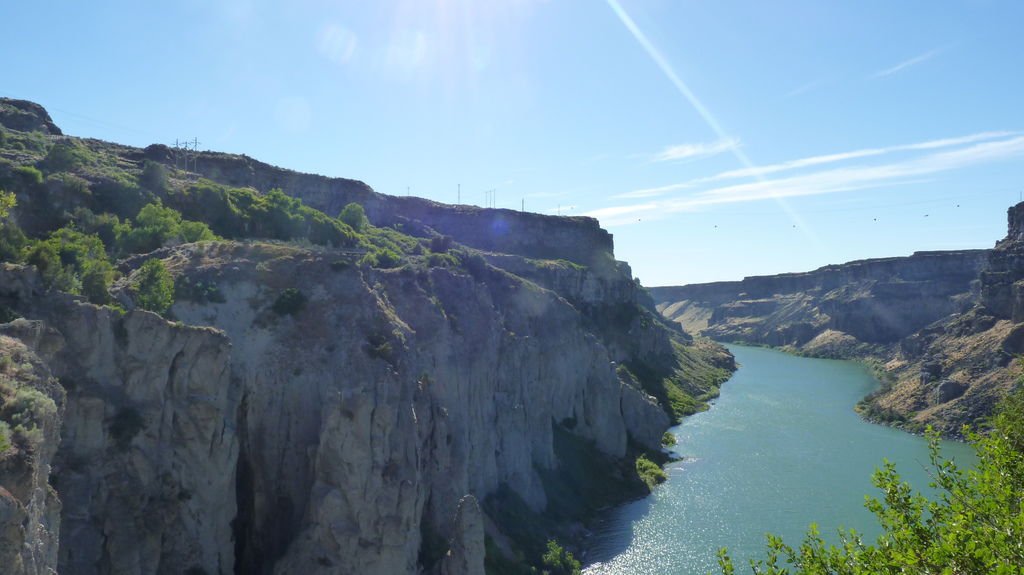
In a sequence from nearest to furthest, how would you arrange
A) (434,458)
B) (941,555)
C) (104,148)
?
(941,555) → (434,458) → (104,148)

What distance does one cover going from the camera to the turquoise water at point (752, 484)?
53.0m

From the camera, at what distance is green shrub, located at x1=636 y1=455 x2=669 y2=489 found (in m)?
69.6

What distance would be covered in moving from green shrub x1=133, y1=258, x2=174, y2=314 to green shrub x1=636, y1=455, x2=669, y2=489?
48858mm

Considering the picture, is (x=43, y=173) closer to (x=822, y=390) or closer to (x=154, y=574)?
(x=154, y=574)

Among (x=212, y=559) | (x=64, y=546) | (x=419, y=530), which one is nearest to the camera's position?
(x=64, y=546)

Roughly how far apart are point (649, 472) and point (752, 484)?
10008mm

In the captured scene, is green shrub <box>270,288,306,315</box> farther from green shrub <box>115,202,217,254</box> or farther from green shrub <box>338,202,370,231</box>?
green shrub <box>338,202,370,231</box>

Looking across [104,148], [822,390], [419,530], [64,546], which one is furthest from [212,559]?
[822,390]

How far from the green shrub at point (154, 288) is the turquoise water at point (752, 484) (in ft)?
106

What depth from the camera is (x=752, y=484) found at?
68812mm

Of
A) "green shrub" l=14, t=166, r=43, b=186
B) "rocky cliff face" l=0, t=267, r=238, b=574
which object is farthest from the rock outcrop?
"green shrub" l=14, t=166, r=43, b=186

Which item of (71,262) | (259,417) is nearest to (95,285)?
(71,262)

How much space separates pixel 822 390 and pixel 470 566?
117m

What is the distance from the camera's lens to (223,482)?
29672mm
